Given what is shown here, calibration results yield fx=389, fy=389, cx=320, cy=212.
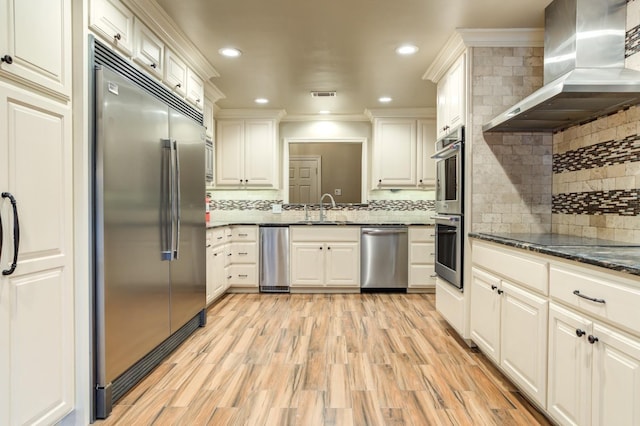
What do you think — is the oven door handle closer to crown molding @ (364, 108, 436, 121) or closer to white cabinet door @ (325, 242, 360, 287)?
white cabinet door @ (325, 242, 360, 287)

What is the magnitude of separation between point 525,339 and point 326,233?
2949 millimetres

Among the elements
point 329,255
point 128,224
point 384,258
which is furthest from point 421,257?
point 128,224

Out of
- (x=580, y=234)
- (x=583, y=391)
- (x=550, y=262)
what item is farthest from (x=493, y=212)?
(x=583, y=391)

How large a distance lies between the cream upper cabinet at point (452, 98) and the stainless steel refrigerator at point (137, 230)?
2078mm

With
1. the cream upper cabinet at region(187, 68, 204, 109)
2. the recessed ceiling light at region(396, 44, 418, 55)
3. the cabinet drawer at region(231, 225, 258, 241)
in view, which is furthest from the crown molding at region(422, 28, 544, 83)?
the cabinet drawer at region(231, 225, 258, 241)

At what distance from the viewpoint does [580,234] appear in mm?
2592

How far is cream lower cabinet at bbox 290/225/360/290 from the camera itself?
4.76 meters

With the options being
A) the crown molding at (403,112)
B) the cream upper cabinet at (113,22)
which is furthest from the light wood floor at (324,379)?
the crown molding at (403,112)

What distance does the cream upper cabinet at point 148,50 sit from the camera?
2375 millimetres

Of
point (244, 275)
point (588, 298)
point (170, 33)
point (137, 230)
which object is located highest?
point (170, 33)

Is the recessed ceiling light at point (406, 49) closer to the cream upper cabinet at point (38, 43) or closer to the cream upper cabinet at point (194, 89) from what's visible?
the cream upper cabinet at point (194, 89)

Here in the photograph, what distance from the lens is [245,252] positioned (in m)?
4.79

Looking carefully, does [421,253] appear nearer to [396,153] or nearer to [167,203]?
[396,153]

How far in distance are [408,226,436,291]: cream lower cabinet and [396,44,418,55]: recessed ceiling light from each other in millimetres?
2137
